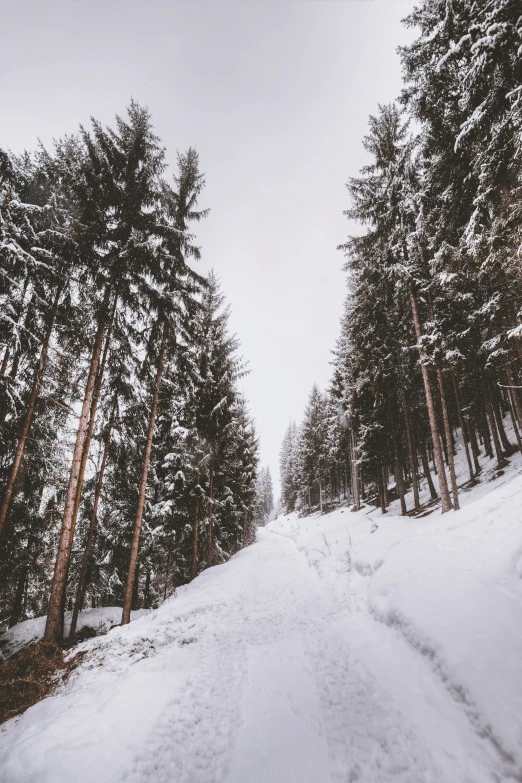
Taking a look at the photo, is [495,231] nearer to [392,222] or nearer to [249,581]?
[392,222]

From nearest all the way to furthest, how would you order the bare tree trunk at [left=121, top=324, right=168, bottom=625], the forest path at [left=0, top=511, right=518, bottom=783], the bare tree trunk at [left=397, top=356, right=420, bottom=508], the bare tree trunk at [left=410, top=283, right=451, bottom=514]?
the forest path at [left=0, top=511, right=518, bottom=783] < the bare tree trunk at [left=121, top=324, right=168, bottom=625] < the bare tree trunk at [left=410, top=283, right=451, bottom=514] < the bare tree trunk at [left=397, top=356, right=420, bottom=508]

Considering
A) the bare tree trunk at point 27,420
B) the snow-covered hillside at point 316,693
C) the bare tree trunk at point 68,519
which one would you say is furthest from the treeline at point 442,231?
the bare tree trunk at point 27,420

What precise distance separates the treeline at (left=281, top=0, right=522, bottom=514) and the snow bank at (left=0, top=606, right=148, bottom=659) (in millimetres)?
15491

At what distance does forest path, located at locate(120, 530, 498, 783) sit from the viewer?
276cm

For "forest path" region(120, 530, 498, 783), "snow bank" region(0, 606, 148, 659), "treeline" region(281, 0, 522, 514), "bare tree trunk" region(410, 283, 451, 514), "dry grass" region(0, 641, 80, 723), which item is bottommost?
"snow bank" region(0, 606, 148, 659)

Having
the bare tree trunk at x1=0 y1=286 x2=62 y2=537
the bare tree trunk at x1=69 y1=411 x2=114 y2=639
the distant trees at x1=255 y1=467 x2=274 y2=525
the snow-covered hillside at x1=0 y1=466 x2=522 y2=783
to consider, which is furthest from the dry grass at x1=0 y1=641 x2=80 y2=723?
the distant trees at x1=255 y1=467 x2=274 y2=525

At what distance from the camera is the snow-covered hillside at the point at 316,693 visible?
109 inches

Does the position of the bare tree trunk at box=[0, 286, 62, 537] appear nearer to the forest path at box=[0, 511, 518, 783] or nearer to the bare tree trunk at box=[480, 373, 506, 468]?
the forest path at box=[0, 511, 518, 783]

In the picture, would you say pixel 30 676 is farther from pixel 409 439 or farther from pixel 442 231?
pixel 409 439

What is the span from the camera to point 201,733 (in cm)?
323

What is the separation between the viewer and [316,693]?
153 inches

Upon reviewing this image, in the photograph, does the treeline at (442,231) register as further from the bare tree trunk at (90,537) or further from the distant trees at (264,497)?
the distant trees at (264,497)

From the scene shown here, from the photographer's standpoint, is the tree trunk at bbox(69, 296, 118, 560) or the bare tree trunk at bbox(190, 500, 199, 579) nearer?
the tree trunk at bbox(69, 296, 118, 560)

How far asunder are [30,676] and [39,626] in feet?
32.6
